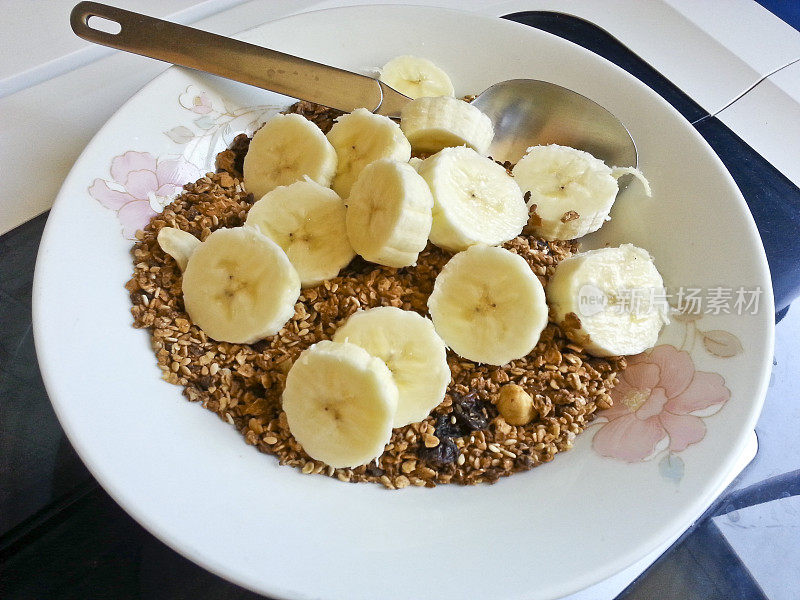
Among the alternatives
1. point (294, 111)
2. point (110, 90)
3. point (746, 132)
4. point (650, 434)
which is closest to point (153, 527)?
point (650, 434)

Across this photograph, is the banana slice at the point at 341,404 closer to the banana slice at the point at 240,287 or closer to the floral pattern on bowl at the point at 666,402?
the banana slice at the point at 240,287

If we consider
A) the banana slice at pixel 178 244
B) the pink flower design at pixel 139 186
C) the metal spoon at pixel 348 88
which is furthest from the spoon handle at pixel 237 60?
the banana slice at pixel 178 244

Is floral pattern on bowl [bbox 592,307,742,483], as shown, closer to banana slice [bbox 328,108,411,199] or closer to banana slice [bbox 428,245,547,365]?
banana slice [bbox 428,245,547,365]

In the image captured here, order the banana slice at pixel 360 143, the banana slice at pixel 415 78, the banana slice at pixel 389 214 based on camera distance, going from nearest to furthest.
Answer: the banana slice at pixel 389 214
the banana slice at pixel 360 143
the banana slice at pixel 415 78

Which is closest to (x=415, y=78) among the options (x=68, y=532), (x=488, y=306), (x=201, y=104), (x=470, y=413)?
(x=201, y=104)

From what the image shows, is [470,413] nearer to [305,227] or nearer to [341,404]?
[341,404]

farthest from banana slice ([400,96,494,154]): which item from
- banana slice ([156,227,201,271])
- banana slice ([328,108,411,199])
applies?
banana slice ([156,227,201,271])

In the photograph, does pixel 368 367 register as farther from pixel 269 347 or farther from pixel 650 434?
pixel 650 434

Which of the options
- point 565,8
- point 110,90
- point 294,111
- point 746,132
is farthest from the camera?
point 565,8
